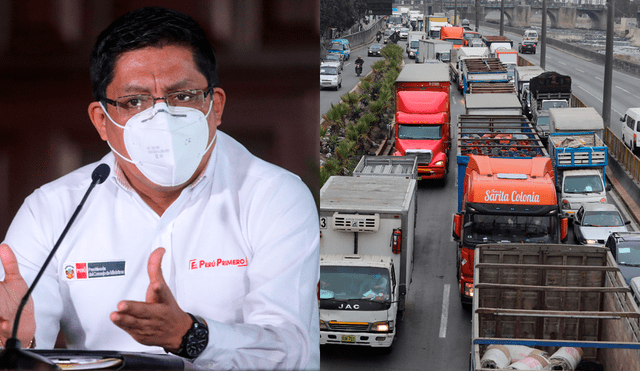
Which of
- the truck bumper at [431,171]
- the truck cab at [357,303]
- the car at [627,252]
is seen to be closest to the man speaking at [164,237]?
the truck cab at [357,303]

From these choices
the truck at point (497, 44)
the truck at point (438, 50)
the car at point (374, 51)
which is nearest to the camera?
the truck at point (438, 50)

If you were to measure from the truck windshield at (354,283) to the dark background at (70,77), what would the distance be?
7786mm

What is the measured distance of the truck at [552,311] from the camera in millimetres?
10219

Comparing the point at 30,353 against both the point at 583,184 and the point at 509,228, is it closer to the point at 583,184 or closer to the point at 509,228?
the point at 509,228

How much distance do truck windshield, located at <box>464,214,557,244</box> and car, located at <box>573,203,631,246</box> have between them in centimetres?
403

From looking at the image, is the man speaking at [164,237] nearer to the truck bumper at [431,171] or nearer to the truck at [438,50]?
the truck bumper at [431,171]

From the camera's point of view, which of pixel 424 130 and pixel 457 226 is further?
pixel 424 130

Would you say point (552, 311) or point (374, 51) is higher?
point (374, 51)

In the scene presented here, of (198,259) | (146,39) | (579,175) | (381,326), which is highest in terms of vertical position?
(146,39)

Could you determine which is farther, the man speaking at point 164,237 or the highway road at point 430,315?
the highway road at point 430,315

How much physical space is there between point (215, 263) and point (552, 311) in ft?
22.4

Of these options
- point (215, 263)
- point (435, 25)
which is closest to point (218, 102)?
point (215, 263)

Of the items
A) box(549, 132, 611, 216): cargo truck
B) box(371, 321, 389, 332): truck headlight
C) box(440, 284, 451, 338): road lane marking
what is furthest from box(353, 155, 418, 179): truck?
box(371, 321, 389, 332): truck headlight

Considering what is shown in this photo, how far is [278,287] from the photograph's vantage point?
17.7 ft
